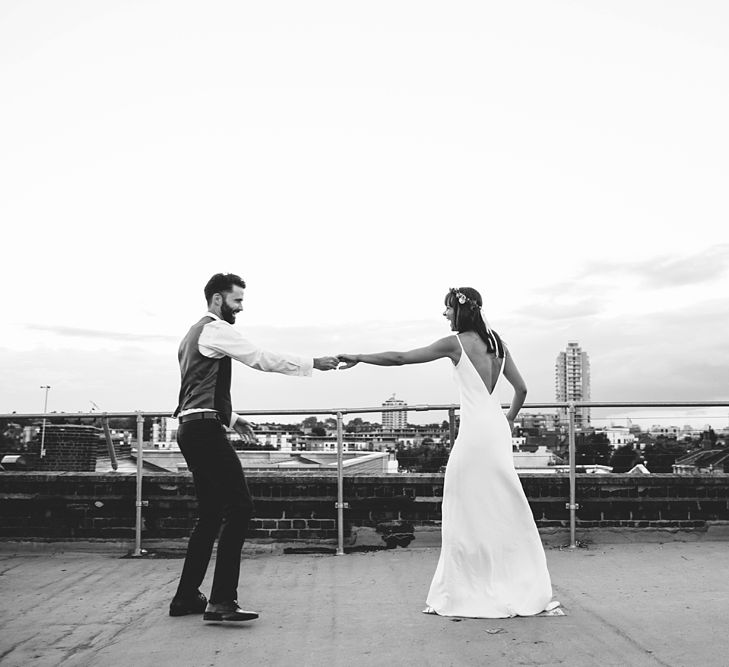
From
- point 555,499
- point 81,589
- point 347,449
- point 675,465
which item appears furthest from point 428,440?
point 81,589

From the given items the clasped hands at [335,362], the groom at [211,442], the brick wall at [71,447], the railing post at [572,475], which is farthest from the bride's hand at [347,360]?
the brick wall at [71,447]

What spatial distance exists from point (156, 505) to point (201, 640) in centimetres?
353

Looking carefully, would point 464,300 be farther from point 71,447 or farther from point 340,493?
point 71,447

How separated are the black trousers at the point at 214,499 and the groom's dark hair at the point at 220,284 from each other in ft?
2.70

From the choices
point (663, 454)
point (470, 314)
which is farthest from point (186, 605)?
point (663, 454)

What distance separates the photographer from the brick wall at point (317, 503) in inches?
295

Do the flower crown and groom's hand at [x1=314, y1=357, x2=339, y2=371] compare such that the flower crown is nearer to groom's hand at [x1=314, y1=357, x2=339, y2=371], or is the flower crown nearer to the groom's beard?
groom's hand at [x1=314, y1=357, x2=339, y2=371]

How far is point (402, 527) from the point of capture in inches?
293

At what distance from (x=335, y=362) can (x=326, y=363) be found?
0.12 meters

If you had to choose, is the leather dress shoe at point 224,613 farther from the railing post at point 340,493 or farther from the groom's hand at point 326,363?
the railing post at point 340,493

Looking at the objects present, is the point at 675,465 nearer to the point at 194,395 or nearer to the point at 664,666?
the point at 664,666

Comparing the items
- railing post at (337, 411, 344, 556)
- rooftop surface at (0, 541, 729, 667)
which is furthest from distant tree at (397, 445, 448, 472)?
rooftop surface at (0, 541, 729, 667)

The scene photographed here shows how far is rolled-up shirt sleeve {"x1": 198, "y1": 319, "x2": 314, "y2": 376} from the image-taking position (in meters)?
4.76

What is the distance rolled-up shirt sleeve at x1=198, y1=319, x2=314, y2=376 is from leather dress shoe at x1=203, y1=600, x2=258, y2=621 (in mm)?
1390
